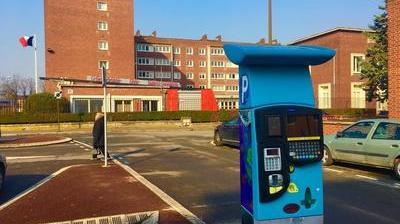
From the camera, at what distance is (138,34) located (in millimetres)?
106000

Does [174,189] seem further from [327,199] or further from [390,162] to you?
[390,162]

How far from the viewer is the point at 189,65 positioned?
106 meters

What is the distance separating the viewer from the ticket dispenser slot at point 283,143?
4918 millimetres

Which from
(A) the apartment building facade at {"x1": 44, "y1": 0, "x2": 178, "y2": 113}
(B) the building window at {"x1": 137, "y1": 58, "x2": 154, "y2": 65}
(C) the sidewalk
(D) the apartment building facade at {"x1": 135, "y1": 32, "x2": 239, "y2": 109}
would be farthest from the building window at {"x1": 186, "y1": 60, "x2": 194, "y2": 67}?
(C) the sidewalk

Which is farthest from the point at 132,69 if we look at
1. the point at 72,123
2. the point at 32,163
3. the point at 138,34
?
Result: the point at 32,163

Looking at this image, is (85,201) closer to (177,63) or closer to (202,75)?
(177,63)

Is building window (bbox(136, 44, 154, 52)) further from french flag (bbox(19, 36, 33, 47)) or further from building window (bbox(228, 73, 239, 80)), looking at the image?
french flag (bbox(19, 36, 33, 47))

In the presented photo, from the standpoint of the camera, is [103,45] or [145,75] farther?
[145,75]

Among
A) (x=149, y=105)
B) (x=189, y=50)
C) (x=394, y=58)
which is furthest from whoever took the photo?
(x=189, y=50)

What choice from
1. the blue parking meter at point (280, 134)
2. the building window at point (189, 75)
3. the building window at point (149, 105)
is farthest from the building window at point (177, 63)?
the blue parking meter at point (280, 134)

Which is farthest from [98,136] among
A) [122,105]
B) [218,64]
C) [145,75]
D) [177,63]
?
[218,64]

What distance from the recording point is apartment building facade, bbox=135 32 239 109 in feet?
323

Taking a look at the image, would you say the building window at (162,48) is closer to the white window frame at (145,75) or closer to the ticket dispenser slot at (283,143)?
the white window frame at (145,75)

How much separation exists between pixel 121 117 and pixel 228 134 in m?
26.8
